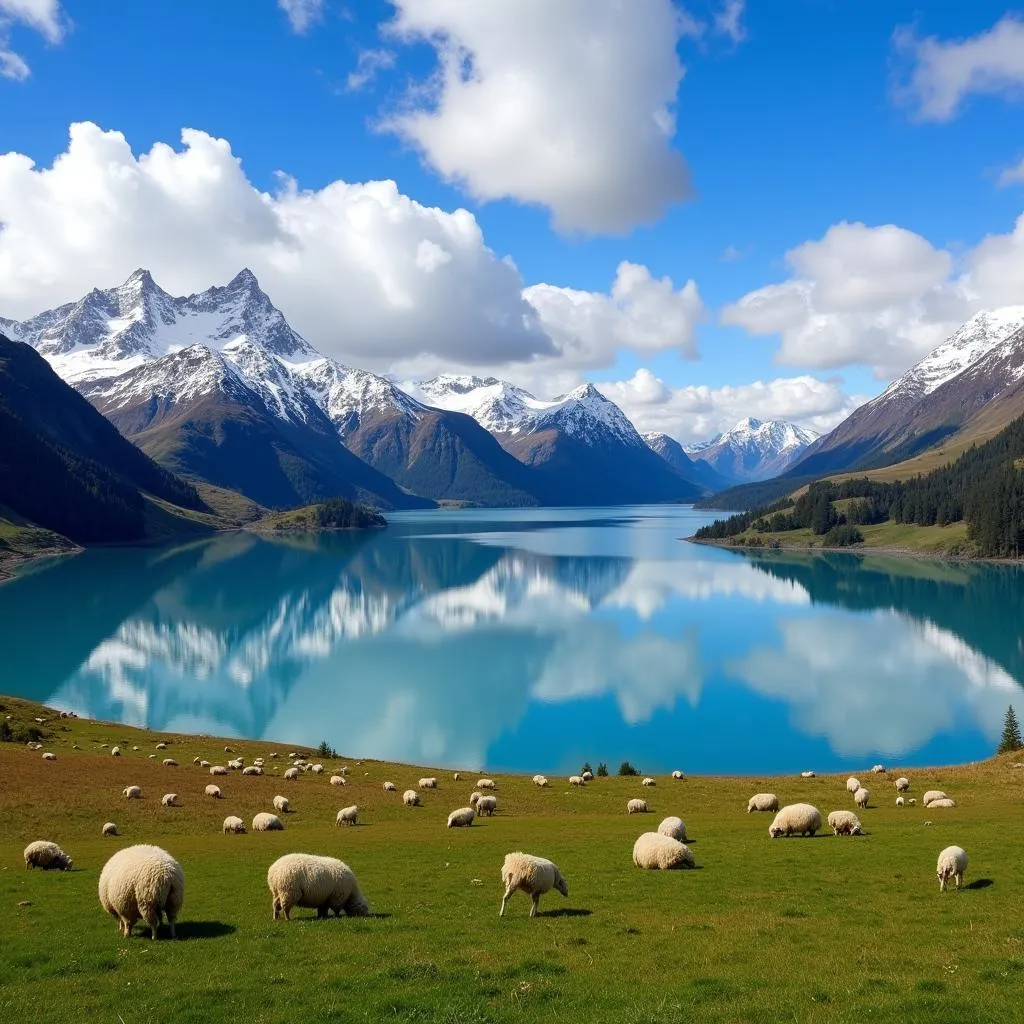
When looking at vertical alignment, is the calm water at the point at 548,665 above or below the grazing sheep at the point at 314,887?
above

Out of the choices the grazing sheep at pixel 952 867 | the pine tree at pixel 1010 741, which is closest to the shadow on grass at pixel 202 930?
the grazing sheep at pixel 952 867

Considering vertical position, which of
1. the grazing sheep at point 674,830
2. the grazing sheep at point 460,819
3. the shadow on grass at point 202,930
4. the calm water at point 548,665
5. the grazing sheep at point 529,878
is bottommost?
the grazing sheep at point 460,819

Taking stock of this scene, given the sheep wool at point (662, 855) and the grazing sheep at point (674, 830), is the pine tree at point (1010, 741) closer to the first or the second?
the grazing sheep at point (674, 830)

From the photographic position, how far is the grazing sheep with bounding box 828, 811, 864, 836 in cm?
2911

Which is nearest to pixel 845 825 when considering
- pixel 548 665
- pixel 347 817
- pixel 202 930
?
pixel 347 817

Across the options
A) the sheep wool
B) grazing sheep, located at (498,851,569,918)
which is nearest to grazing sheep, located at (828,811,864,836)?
the sheep wool

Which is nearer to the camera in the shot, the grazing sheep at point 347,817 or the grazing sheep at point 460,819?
the grazing sheep at point 460,819

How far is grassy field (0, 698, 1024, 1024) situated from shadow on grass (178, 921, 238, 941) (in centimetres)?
7

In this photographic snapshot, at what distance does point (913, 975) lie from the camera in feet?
43.8

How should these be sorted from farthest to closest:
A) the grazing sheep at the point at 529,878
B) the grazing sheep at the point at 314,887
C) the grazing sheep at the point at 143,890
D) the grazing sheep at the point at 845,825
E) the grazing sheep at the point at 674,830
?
the grazing sheep at the point at 845,825 < the grazing sheep at the point at 674,830 < the grazing sheep at the point at 529,878 < the grazing sheep at the point at 314,887 < the grazing sheep at the point at 143,890

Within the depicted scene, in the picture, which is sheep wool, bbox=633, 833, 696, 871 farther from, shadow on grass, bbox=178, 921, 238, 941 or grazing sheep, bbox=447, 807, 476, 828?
shadow on grass, bbox=178, 921, 238, 941

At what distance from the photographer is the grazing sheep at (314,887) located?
18.0 m

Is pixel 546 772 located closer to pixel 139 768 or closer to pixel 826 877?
pixel 139 768

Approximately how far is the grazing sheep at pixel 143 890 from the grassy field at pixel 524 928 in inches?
19.5
